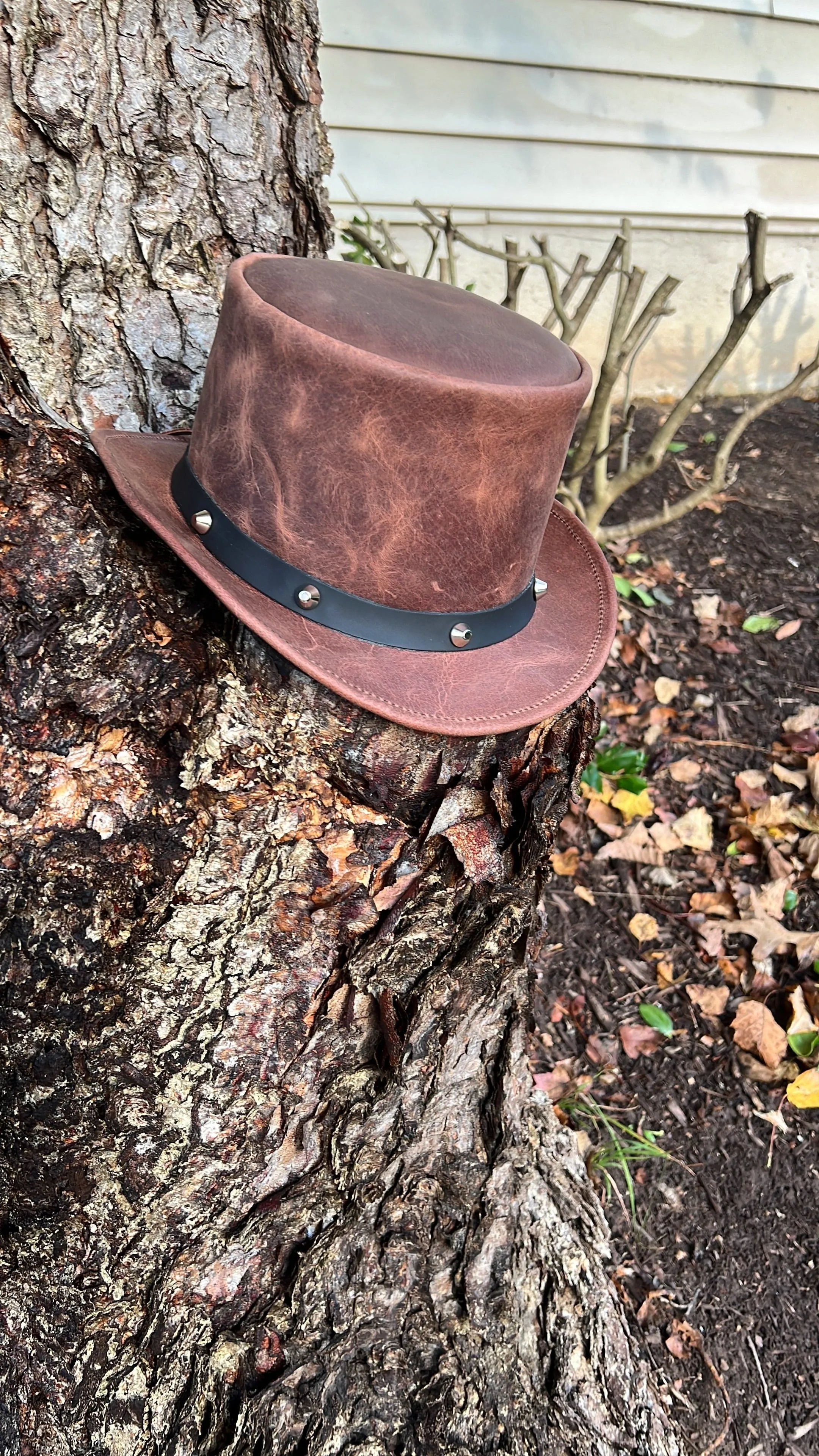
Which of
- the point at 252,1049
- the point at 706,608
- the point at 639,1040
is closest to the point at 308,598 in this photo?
the point at 252,1049

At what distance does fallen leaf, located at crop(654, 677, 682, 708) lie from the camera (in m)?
3.46

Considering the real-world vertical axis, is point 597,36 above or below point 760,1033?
above

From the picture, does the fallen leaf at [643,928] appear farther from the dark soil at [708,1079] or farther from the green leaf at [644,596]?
the green leaf at [644,596]

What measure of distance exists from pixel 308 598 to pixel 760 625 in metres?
2.84

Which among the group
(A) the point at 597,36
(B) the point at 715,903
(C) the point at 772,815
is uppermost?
(A) the point at 597,36

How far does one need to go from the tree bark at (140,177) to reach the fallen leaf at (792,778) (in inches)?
87.7

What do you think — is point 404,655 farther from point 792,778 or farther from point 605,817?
point 792,778

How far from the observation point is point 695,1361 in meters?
2.05

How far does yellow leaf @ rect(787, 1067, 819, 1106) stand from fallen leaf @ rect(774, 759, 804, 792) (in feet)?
3.19

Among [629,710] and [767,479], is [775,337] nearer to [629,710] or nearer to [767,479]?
[767,479]

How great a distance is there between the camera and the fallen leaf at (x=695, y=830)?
301cm

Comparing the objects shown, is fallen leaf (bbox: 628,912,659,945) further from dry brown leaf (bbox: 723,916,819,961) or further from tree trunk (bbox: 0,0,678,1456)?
tree trunk (bbox: 0,0,678,1456)

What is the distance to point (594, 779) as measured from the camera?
10.1 ft

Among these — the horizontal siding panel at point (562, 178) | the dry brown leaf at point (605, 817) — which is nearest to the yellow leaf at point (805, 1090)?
the dry brown leaf at point (605, 817)
